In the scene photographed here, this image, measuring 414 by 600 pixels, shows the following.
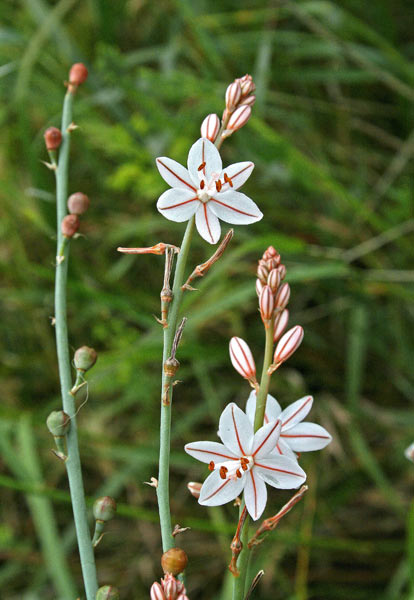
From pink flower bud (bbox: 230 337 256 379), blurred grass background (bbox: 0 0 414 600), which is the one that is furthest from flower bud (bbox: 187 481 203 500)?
blurred grass background (bbox: 0 0 414 600)

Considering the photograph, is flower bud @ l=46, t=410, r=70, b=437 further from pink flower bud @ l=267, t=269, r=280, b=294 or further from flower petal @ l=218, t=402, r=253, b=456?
pink flower bud @ l=267, t=269, r=280, b=294

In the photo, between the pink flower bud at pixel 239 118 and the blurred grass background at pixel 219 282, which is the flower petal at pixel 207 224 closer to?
the pink flower bud at pixel 239 118

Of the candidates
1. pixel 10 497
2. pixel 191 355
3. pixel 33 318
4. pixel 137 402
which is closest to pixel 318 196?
pixel 191 355

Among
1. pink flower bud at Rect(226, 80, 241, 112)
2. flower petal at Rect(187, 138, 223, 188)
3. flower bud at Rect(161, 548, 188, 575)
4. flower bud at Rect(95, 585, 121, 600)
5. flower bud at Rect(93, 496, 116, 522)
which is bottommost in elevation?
flower bud at Rect(95, 585, 121, 600)

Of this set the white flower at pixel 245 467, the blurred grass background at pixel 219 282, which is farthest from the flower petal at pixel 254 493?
the blurred grass background at pixel 219 282

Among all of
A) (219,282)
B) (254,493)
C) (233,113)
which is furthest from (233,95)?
(219,282)

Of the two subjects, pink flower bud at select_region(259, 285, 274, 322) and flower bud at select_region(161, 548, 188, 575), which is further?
pink flower bud at select_region(259, 285, 274, 322)

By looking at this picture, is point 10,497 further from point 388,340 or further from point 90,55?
point 90,55
